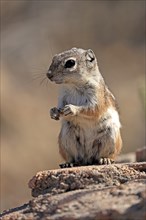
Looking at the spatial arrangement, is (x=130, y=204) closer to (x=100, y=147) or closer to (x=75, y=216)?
(x=75, y=216)

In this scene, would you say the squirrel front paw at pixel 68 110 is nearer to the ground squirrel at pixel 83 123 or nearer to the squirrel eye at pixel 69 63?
the ground squirrel at pixel 83 123

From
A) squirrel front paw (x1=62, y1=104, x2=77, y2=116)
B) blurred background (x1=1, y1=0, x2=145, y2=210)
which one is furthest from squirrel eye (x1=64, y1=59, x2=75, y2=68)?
blurred background (x1=1, y1=0, x2=145, y2=210)

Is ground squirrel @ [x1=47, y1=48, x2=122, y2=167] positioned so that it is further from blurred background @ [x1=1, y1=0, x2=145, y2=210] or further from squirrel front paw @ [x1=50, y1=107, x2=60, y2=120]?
blurred background @ [x1=1, y1=0, x2=145, y2=210]

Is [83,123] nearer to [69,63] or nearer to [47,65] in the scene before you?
[69,63]

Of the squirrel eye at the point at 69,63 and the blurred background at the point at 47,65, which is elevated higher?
the blurred background at the point at 47,65

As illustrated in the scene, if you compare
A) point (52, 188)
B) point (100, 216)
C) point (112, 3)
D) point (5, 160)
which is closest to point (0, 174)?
point (5, 160)

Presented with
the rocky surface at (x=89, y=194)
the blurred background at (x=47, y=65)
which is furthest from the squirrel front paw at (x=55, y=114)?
the blurred background at (x=47, y=65)
